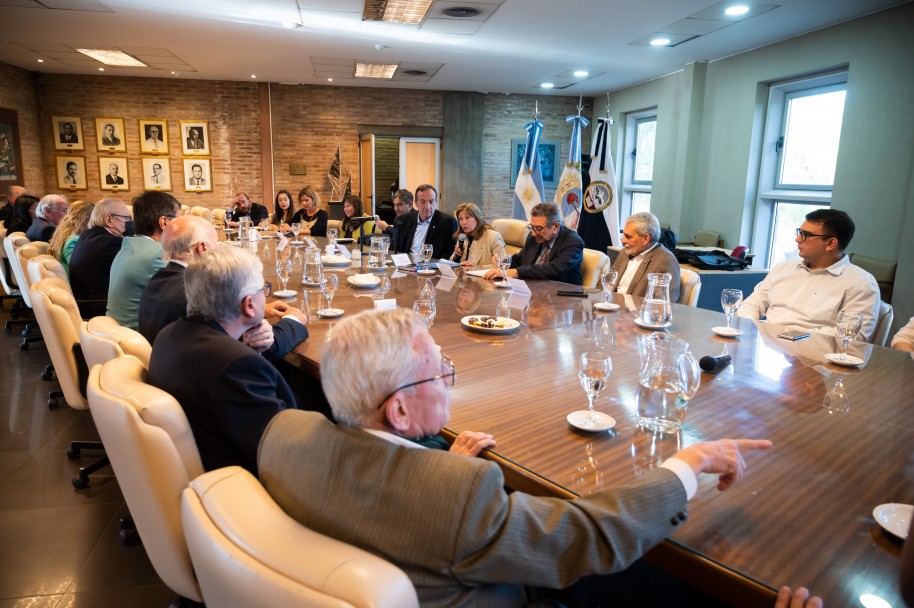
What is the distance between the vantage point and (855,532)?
1.04m

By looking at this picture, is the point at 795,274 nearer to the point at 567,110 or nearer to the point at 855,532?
the point at 855,532

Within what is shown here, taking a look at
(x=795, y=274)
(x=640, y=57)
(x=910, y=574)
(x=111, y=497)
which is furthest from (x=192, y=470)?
(x=640, y=57)

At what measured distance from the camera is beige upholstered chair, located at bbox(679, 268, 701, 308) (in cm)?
344

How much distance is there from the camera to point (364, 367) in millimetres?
1059

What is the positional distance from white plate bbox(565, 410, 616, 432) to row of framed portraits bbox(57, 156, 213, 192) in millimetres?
10754

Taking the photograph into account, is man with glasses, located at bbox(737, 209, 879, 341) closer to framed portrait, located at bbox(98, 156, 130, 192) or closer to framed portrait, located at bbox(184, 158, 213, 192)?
framed portrait, located at bbox(184, 158, 213, 192)

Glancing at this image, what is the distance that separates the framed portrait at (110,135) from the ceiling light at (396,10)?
6.54m

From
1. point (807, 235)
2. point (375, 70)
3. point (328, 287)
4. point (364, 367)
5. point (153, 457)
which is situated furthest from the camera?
point (375, 70)

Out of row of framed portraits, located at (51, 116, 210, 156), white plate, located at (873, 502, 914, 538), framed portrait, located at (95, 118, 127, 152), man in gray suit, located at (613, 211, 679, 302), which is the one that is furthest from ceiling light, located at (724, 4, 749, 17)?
framed portrait, located at (95, 118, 127, 152)

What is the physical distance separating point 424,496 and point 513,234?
5.49m

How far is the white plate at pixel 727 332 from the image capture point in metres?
2.39

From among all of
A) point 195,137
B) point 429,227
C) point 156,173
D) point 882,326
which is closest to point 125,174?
point 156,173

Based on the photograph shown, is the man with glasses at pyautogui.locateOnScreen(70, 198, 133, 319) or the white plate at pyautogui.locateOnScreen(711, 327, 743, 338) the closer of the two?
the white plate at pyautogui.locateOnScreen(711, 327, 743, 338)

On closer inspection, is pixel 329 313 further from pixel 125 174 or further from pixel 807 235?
pixel 125 174
